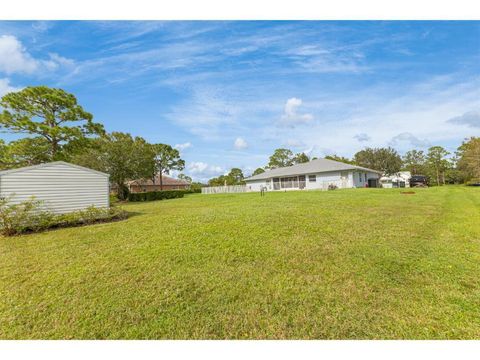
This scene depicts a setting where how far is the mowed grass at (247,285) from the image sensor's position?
2.28 m

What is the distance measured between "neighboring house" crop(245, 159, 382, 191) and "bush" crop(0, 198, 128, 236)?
21.2 meters

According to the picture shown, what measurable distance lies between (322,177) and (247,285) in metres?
24.7

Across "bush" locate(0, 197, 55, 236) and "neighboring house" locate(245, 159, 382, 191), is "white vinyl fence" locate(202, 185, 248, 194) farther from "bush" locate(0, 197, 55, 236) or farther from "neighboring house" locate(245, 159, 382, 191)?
"bush" locate(0, 197, 55, 236)

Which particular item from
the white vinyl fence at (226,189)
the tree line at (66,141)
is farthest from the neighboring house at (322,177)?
the tree line at (66,141)

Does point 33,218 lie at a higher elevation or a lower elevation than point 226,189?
lower

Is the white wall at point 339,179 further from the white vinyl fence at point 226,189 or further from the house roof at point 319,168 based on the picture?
the white vinyl fence at point 226,189

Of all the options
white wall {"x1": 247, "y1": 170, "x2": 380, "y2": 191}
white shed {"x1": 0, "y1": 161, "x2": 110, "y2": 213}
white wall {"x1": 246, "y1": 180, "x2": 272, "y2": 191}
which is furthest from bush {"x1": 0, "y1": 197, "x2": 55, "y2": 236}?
white wall {"x1": 246, "y1": 180, "x2": 272, "y2": 191}

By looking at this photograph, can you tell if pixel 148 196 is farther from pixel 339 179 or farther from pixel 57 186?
pixel 339 179

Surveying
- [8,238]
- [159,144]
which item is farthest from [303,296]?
[159,144]

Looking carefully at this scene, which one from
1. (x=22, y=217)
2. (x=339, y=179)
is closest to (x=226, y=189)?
(x=339, y=179)

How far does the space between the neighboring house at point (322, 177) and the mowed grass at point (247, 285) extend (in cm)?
1930

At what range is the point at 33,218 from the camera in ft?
22.7

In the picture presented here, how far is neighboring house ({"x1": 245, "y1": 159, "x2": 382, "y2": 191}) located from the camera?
24.0 m

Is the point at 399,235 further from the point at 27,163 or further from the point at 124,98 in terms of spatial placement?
the point at 27,163
